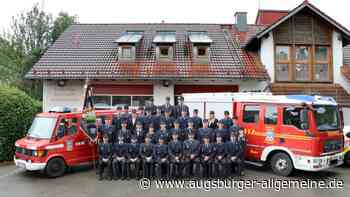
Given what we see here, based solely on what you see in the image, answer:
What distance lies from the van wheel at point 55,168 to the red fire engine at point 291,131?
235 inches

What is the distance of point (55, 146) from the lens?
33.3 ft

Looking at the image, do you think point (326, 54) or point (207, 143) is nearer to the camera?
point (207, 143)

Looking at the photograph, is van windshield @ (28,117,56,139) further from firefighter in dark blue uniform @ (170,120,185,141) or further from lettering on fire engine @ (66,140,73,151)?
firefighter in dark blue uniform @ (170,120,185,141)

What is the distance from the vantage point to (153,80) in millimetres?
16203

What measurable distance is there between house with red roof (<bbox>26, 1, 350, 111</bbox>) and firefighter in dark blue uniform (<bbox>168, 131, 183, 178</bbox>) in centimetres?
635

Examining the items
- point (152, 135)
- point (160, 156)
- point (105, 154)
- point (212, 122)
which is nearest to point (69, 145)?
Answer: point (105, 154)

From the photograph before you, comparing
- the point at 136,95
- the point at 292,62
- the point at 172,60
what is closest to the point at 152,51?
the point at 172,60

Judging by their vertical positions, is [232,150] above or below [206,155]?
above

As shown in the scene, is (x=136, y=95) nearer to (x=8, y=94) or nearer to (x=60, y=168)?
(x=8, y=94)

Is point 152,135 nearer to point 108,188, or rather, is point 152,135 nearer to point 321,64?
point 108,188

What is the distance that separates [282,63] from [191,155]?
9.51m

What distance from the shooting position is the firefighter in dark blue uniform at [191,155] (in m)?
9.78

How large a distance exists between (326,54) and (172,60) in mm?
8190

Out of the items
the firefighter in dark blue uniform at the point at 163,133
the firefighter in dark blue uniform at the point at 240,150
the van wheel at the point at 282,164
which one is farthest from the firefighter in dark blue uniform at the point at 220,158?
the van wheel at the point at 282,164
